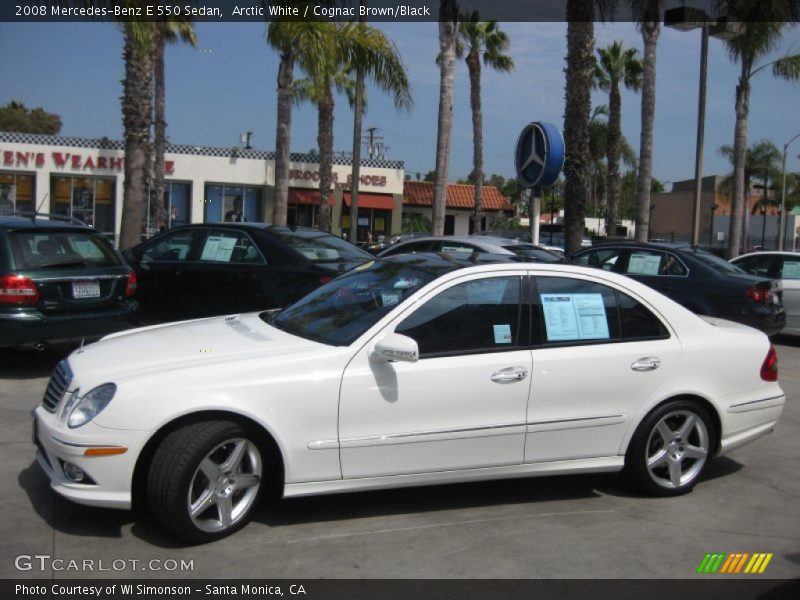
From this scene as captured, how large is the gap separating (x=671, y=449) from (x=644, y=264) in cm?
657

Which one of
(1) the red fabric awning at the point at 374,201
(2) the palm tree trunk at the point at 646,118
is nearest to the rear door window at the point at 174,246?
(2) the palm tree trunk at the point at 646,118

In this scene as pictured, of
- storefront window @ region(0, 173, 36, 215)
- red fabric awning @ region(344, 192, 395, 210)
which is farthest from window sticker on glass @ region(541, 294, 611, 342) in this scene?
red fabric awning @ region(344, 192, 395, 210)

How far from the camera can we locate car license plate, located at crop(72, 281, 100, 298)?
7.61 metres

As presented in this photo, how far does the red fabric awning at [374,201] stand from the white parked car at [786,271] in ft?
79.1

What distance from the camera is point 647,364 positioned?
4918mm

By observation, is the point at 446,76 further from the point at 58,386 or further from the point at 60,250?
the point at 58,386

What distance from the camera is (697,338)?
514cm

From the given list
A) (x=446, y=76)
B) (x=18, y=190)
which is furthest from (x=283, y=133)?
(x=18, y=190)

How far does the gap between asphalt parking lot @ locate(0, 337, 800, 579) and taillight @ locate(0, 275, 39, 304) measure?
2.04m

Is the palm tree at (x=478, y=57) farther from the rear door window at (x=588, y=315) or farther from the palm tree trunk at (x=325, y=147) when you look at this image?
the rear door window at (x=588, y=315)

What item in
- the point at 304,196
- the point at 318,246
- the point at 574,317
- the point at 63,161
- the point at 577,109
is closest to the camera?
the point at 574,317

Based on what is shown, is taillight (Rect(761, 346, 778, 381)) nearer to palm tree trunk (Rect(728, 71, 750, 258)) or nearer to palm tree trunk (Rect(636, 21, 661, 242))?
palm tree trunk (Rect(636, 21, 661, 242))

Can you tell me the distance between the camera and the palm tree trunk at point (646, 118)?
2191 cm
